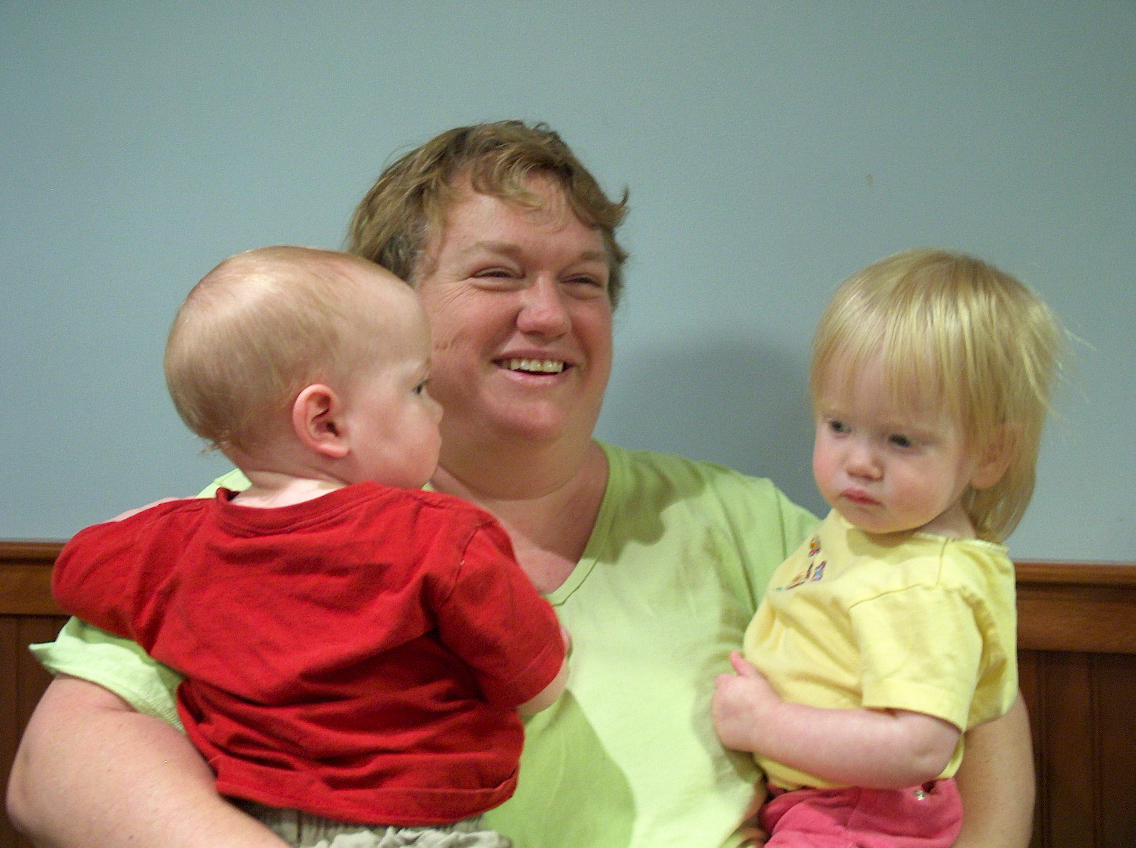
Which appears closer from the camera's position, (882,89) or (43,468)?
(882,89)

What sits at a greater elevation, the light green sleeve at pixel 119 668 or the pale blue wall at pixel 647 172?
the pale blue wall at pixel 647 172

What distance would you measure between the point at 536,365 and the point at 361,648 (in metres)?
0.59

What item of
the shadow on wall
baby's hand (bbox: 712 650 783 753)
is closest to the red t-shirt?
baby's hand (bbox: 712 650 783 753)

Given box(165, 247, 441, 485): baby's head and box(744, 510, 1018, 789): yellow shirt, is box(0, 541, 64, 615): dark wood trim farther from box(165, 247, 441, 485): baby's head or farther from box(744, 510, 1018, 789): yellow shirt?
box(744, 510, 1018, 789): yellow shirt

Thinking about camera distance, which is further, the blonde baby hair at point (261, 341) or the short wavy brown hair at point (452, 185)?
the short wavy brown hair at point (452, 185)

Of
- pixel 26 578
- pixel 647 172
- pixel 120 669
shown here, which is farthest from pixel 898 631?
pixel 26 578

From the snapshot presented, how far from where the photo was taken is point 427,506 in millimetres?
899

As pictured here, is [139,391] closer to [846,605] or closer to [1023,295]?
[846,605]

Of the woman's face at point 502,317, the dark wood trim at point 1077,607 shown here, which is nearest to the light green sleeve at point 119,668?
the woman's face at point 502,317

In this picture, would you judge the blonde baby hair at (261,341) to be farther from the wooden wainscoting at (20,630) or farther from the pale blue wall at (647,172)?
the wooden wainscoting at (20,630)

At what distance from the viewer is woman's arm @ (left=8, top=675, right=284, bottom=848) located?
0.91m

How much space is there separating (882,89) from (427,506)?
1.24 metres

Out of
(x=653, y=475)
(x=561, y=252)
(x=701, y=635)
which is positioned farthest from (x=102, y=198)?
(x=701, y=635)

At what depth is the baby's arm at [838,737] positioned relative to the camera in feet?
3.21
